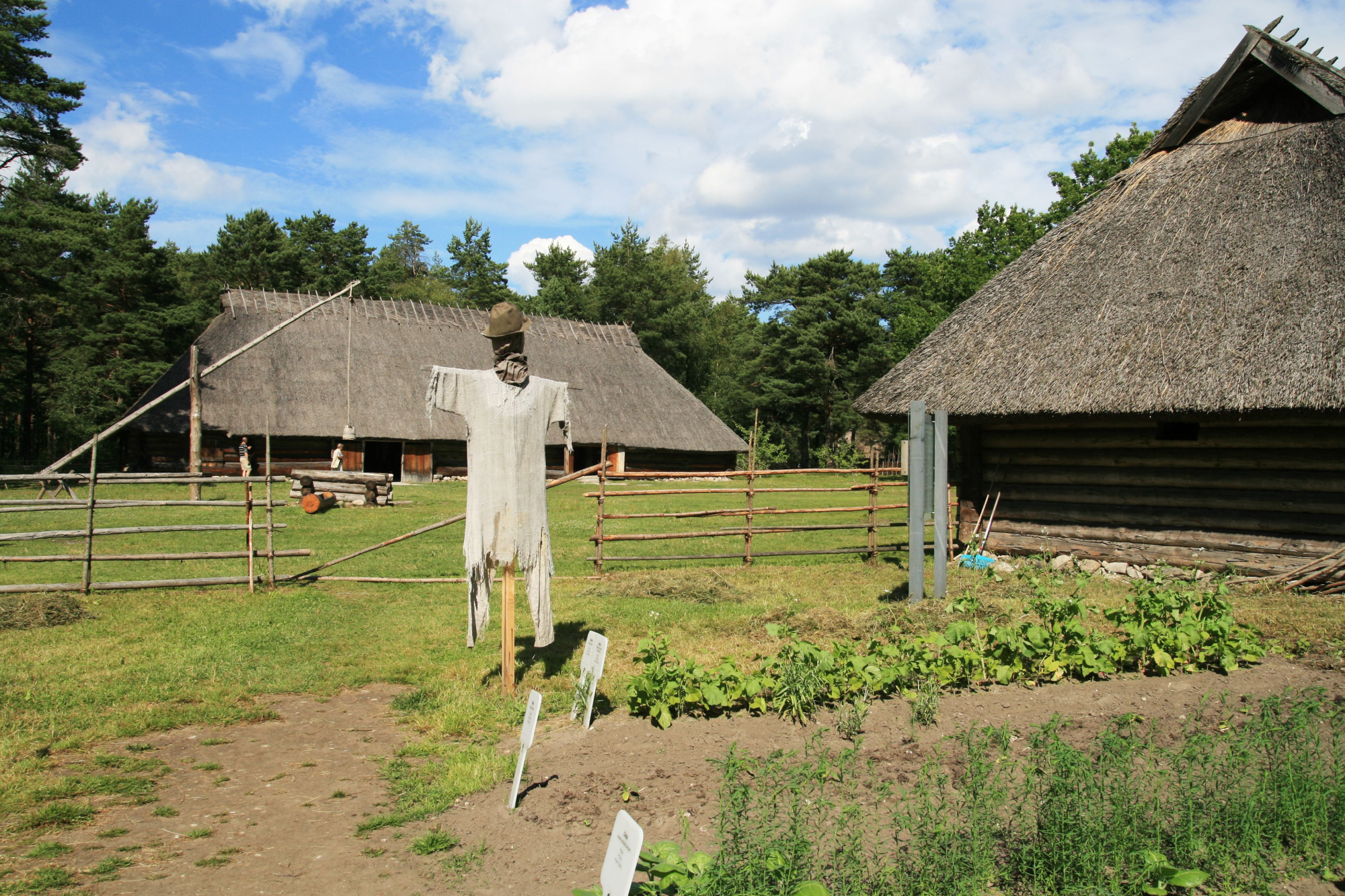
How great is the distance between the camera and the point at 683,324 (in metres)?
47.8

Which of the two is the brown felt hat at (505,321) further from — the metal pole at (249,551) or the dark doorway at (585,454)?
the dark doorway at (585,454)

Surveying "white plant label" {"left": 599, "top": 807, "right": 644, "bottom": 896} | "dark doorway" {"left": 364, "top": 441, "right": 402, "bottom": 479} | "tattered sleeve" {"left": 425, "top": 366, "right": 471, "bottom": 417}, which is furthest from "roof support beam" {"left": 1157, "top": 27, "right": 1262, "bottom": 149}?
"dark doorway" {"left": 364, "top": 441, "right": 402, "bottom": 479}

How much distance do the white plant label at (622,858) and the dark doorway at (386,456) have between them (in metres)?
24.6

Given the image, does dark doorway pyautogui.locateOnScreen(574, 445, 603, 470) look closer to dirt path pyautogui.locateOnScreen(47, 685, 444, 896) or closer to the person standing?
the person standing

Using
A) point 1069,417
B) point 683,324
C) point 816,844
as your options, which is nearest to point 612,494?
point 1069,417

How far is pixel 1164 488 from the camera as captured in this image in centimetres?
983

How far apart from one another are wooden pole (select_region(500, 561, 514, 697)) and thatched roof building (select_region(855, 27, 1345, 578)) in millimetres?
7025

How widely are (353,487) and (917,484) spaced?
46.4ft

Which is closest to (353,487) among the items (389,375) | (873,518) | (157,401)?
(157,401)

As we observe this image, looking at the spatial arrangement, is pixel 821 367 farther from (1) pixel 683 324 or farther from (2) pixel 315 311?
(2) pixel 315 311

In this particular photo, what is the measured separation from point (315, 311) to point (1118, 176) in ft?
78.1

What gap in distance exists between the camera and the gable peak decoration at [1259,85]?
10.2 metres

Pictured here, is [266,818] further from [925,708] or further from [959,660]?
[959,660]

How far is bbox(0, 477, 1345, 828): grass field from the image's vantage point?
5.05 metres
